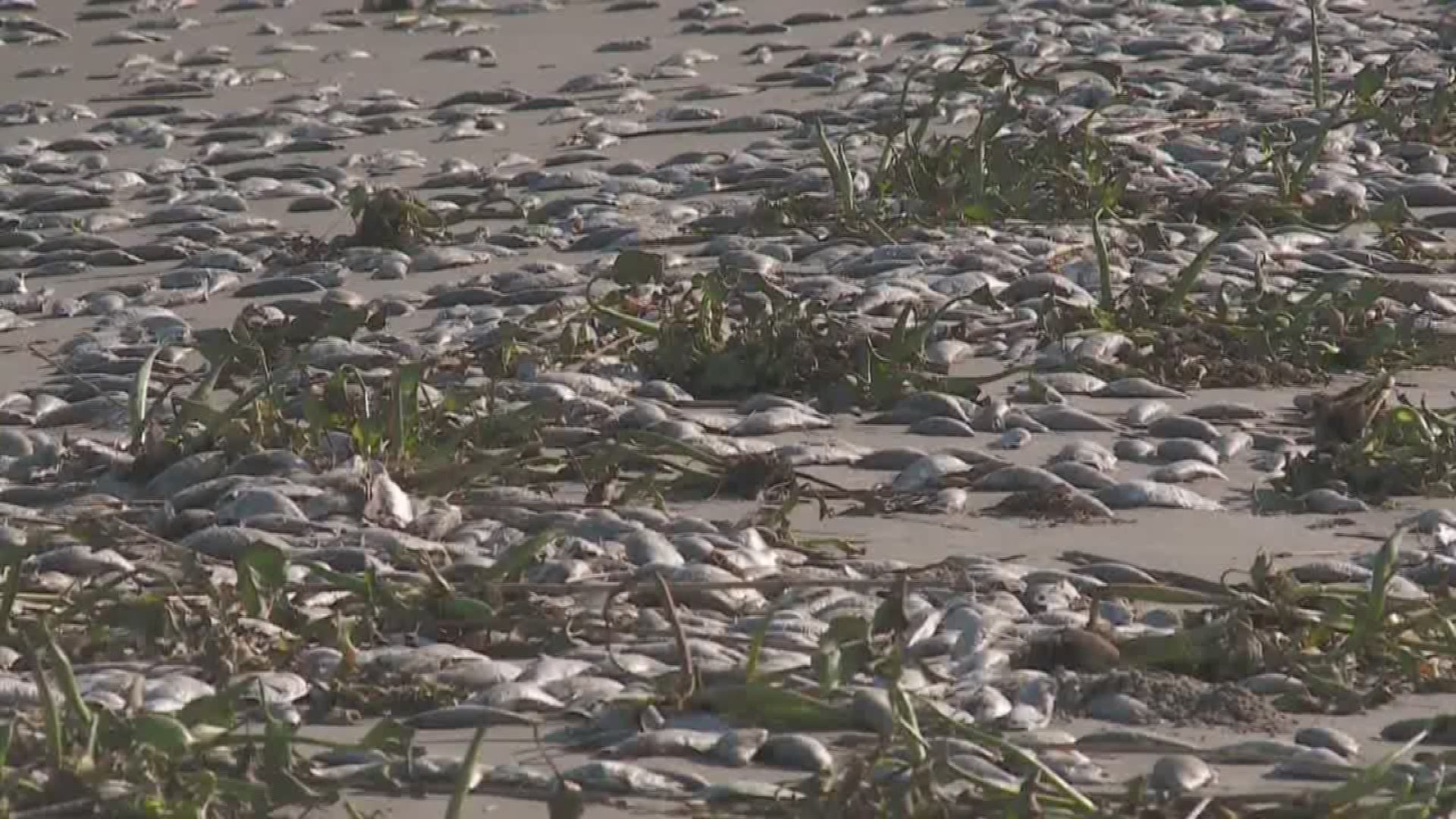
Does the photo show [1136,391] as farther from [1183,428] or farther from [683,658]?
[683,658]

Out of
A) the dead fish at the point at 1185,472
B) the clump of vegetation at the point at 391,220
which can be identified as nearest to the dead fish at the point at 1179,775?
the dead fish at the point at 1185,472

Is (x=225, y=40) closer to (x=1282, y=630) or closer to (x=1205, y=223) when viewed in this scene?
(x=1205, y=223)

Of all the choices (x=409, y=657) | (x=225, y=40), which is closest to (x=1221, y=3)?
(x=225, y=40)

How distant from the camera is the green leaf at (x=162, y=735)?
8.84 ft

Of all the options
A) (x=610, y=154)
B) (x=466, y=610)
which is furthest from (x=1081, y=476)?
(x=610, y=154)

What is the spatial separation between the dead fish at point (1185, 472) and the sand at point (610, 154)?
1.4 inches

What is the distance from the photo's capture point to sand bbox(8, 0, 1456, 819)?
3074mm

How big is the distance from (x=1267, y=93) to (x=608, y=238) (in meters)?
2.79

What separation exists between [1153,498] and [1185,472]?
0.59ft

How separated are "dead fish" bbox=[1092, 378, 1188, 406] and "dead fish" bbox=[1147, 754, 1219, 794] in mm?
2037

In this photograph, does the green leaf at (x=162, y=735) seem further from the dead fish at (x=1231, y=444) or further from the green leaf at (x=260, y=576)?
the dead fish at (x=1231, y=444)

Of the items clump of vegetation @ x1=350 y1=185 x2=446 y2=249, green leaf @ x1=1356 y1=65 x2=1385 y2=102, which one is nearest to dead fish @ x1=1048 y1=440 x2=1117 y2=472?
clump of vegetation @ x1=350 y1=185 x2=446 y2=249

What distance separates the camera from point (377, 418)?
166 inches

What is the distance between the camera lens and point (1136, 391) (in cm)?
486
